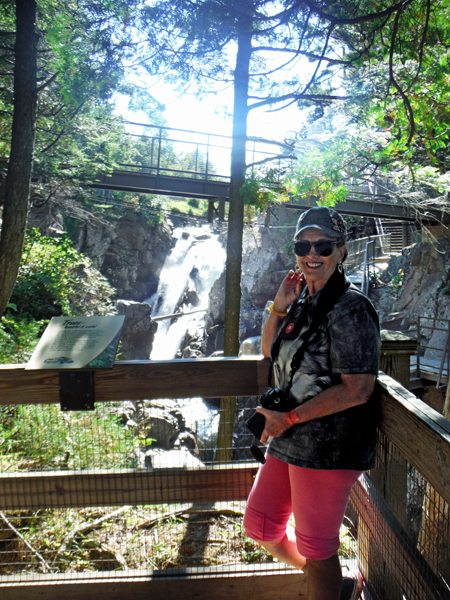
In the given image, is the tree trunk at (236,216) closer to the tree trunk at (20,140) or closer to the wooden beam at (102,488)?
the tree trunk at (20,140)

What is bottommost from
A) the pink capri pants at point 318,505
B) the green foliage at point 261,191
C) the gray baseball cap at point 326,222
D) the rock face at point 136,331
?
the rock face at point 136,331

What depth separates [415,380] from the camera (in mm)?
10727

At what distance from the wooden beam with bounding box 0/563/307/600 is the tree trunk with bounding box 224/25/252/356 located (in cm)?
535

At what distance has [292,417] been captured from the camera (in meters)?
1.63

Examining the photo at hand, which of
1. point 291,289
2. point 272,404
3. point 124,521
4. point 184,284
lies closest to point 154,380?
point 272,404

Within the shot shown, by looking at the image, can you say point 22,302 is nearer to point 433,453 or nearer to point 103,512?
point 103,512

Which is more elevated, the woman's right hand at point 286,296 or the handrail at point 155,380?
the woman's right hand at point 286,296

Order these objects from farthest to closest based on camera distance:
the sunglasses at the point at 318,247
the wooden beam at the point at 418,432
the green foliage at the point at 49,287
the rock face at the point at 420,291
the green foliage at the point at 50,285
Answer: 1. the rock face at the point at 420,291
2. the green foliage at the point at 50,285
3. the green foliage at the point at 49,287
4. the sunglasses at the point at 318,247
5. the wooden beam at the point at 418,432

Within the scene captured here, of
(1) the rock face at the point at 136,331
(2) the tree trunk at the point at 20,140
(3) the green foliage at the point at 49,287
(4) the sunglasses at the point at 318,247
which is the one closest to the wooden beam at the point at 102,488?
(4) the sunglasses at the point at 318,247

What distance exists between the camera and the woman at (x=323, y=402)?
159 cm

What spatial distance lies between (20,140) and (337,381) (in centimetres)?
524

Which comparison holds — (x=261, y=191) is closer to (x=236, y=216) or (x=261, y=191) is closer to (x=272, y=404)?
(x=236, y=216)

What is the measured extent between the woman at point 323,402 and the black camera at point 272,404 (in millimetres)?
26

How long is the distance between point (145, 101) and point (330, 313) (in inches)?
256
